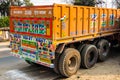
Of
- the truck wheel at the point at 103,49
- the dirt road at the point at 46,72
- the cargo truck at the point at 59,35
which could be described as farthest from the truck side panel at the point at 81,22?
the dirt road at the point at 46,72

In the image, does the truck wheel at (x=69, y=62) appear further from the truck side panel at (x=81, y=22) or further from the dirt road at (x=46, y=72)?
the truck side panel at (x=81, y=22)

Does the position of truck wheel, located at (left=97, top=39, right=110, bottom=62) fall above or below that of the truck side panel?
below

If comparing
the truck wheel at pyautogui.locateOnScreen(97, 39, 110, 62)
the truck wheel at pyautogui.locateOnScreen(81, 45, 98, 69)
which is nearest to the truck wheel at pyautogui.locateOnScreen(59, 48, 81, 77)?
the truck wheel at pyautogui.locateOnScreen(81, 45, 98, 69)

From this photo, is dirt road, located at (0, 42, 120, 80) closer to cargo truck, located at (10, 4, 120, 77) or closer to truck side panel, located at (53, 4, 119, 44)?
cargo truck, located at (10, 4, 120, 77)

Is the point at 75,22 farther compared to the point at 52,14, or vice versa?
the point at 75,22

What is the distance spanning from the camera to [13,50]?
9.50 metres

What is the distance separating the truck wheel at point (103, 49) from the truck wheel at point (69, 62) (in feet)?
5.90

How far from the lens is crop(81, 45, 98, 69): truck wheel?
9.25 metres

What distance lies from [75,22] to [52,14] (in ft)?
4.42

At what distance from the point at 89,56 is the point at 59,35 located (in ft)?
7.08

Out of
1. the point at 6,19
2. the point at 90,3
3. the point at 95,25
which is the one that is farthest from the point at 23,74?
the point at 90,3

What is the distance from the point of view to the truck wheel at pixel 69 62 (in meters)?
8.23

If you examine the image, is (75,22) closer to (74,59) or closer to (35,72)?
(74,59)

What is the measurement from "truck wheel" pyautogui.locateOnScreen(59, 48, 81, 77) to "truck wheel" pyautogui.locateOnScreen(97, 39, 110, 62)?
1.80 metres
